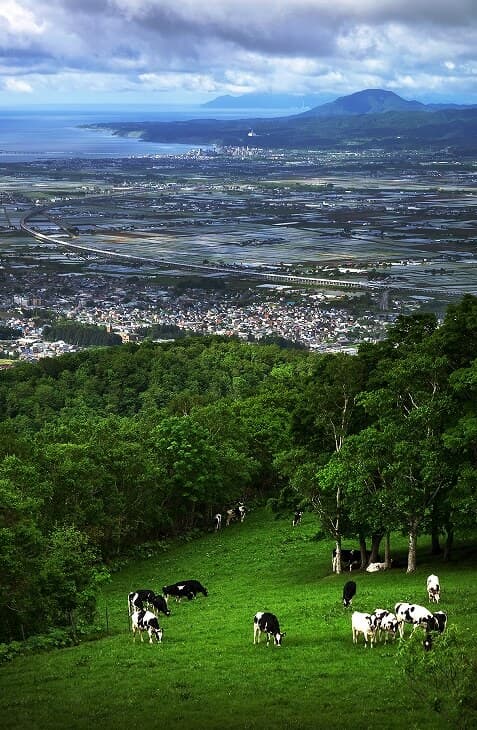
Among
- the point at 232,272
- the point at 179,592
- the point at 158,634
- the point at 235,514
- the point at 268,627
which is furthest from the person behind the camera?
the point at 232,272

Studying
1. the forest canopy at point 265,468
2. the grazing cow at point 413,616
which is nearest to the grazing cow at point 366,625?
the grazing cow at point 413,616

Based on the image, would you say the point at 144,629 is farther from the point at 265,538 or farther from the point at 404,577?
the point at 265,538

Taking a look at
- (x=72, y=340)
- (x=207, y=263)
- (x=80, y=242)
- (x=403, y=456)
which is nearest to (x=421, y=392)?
(x=403, y=456)

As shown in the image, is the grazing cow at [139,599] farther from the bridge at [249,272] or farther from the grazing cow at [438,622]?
the bridge at [249,272]

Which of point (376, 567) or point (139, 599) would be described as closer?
point (139, 599)

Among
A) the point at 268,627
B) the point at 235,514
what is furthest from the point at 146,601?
the point at 235,514

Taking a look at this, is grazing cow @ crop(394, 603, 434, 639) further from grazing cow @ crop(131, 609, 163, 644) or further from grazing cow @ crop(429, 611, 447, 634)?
grazing cow @ crop(131, 609, 163, 644)

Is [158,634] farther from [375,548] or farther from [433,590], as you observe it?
[375,548]
